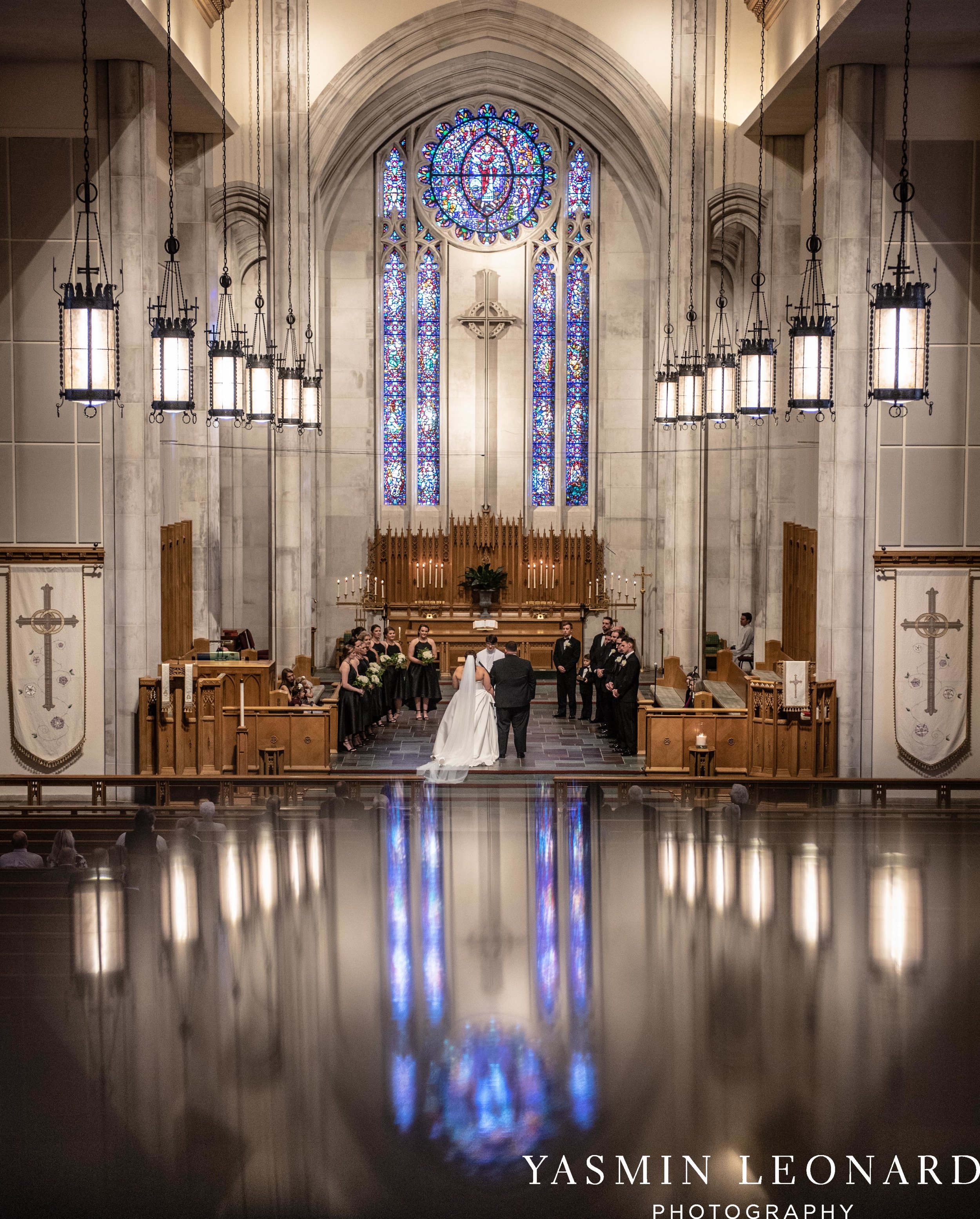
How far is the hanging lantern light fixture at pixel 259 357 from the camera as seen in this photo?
526 inches

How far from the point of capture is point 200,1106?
6.35 meters

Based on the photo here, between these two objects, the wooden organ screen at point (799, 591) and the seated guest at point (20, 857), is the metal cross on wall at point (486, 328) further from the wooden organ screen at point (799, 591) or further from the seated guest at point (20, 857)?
the seated guest at point (20, 857)

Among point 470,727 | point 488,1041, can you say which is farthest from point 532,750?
point 488,1041

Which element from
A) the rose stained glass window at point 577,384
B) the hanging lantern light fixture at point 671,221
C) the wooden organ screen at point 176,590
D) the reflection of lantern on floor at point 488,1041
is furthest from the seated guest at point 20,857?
the rose stained glass window at point 577,384

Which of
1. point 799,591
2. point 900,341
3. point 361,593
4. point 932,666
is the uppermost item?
point 900,341

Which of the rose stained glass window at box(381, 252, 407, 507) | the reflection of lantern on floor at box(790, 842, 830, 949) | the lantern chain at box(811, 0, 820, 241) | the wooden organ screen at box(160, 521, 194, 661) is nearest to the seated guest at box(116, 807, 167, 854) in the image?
the reflection of lantern on floor at box(790, 842, 830, 949)

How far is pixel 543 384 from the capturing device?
2467cm

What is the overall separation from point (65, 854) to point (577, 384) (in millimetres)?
16953

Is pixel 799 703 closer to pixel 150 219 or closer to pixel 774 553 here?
pixel 774 553

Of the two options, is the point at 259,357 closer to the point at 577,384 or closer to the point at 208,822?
the point at 208,822

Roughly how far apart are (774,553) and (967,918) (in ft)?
37.8

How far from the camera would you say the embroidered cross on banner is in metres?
14.2

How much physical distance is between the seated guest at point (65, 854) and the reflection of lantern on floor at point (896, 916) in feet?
16.3

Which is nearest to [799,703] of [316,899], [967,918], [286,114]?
Answer: [967,918]
